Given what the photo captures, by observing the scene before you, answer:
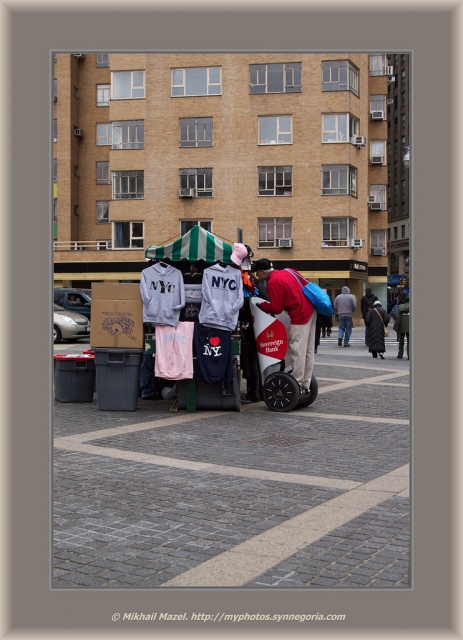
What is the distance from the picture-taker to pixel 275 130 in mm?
43656

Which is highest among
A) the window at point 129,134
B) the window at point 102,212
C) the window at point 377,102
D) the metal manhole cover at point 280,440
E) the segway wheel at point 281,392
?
the window at point 377,102

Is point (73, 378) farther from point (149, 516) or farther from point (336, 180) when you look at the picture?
point (336, 180)

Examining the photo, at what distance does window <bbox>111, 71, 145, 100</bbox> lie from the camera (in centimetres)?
4519

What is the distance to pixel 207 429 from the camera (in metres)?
9.12

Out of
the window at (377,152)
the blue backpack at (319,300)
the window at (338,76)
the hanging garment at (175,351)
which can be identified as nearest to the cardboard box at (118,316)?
the hanging garment at (175,351)

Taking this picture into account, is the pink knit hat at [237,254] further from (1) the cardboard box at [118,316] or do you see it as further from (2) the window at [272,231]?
(2) the window at [272,231]

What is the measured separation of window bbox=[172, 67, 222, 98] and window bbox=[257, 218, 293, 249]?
7560 millimetres

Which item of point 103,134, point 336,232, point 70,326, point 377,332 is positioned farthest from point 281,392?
point 103,134

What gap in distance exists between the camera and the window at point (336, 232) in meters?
44.0

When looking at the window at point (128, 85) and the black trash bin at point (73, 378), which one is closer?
the black trash bin at point (73, 378)

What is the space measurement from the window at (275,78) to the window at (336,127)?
2.27m

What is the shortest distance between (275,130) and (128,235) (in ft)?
34.2
